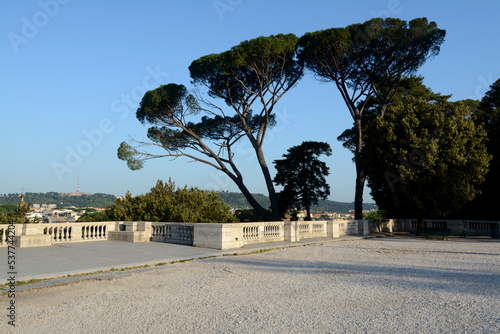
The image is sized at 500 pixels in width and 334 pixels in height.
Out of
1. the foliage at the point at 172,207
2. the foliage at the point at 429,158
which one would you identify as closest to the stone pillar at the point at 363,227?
the foliage at the point at 429,158

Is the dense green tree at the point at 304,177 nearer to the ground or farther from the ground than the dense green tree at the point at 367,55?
nearer to the ground

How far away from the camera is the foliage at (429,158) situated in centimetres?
2172

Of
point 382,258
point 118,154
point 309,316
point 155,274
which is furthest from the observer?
point 118,154

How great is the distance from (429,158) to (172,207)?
14763mm

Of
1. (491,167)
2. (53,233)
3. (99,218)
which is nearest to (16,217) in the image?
(53,233)

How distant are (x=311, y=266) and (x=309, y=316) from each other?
4994mm

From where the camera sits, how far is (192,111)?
108ft

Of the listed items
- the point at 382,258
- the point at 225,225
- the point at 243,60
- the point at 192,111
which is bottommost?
the point at 382,258

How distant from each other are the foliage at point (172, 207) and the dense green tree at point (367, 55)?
39.0 feet

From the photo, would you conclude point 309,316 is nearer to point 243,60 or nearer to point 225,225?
point 225,225

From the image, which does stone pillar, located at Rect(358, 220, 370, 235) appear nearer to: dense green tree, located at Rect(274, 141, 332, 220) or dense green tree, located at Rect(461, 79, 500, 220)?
dense green tree, located at Rect(461, 79, 500, 220)

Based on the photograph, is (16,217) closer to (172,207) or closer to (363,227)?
(172,207)

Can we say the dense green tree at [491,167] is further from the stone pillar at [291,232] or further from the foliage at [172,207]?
the foliage at [172,207]

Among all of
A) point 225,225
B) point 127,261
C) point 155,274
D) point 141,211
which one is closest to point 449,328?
point 155,274
